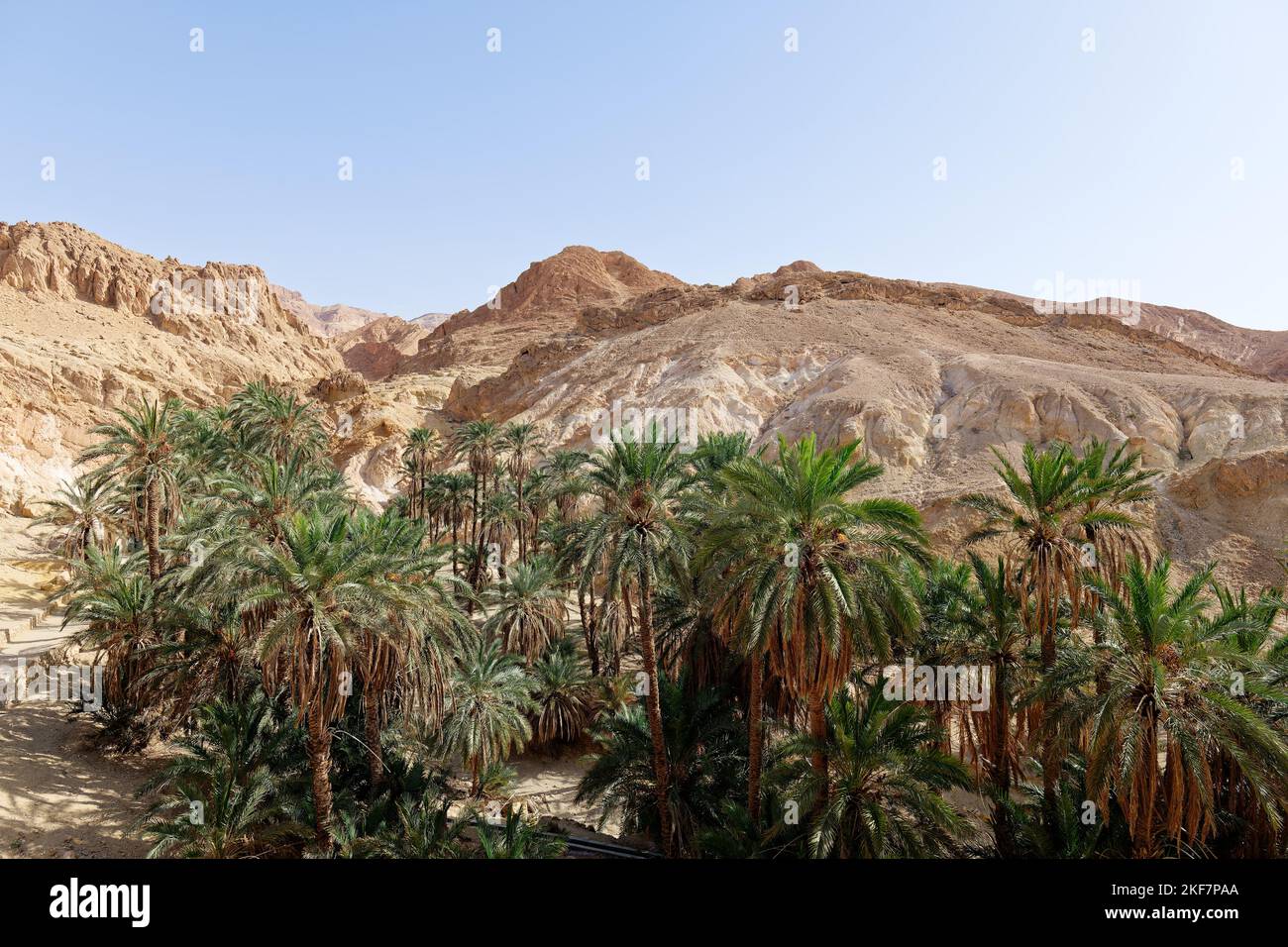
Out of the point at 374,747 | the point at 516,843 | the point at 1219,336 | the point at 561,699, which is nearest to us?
the point at 516,843

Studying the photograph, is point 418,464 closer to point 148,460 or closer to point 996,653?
point 148,460

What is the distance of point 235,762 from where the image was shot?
1430 cm

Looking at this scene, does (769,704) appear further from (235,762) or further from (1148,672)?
(235,762)

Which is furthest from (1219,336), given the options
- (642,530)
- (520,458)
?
(642,530)

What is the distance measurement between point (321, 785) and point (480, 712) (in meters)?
4.94

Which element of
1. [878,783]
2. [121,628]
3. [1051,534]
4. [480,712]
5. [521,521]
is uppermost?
[1051,534]

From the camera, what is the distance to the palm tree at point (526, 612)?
23.7 meters

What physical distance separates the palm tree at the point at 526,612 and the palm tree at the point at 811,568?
40.4 ft

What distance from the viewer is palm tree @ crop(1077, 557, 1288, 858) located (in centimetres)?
1027

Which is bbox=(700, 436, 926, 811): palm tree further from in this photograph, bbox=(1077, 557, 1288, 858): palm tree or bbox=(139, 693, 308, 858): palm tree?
bbox=(139, 693, 308, 858): palm tree

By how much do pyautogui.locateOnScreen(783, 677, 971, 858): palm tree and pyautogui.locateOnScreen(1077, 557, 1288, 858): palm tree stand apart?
2701mm

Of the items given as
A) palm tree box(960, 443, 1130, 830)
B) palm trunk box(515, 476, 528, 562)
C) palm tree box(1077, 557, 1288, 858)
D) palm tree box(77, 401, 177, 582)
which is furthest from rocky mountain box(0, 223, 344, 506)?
palm tree box(1077, 557, 1288, 858)

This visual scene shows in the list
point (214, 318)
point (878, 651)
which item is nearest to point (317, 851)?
point (878, 651)

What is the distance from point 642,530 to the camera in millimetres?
15266
